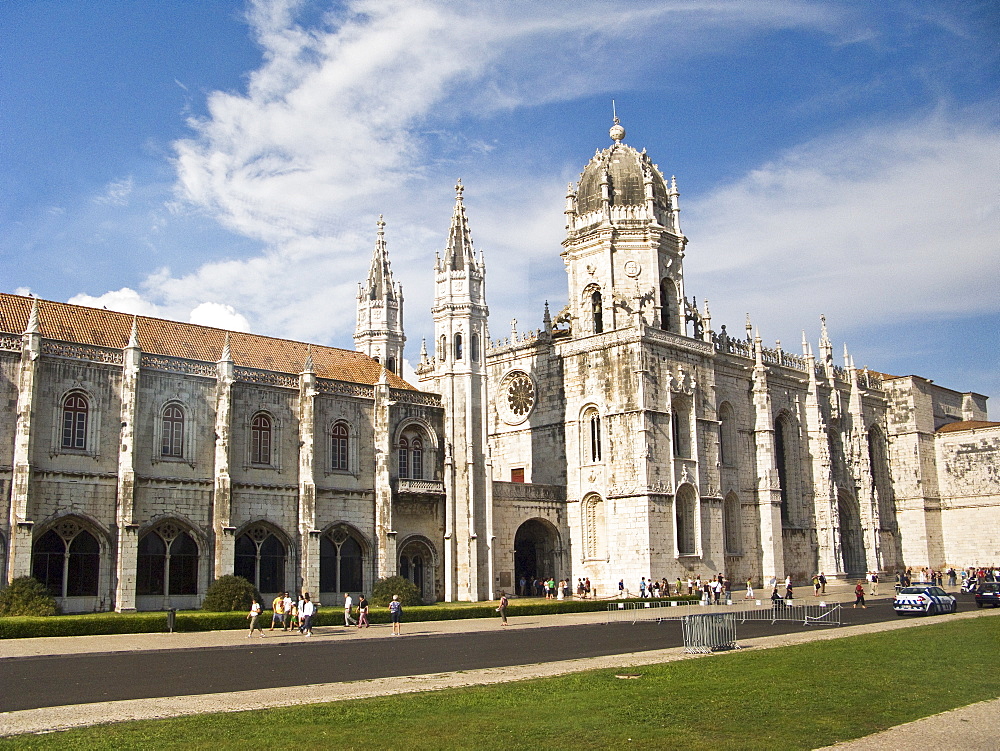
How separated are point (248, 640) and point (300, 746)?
1831cm

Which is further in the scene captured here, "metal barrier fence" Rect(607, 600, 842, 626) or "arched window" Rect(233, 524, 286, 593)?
"arched window" Rect(233, 524, 286, 593)

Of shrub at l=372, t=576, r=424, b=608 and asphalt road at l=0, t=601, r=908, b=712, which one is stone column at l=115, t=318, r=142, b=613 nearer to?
asphalt road at l=0, t=601, r=908, b=712

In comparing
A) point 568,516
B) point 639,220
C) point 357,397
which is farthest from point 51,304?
point 639,220

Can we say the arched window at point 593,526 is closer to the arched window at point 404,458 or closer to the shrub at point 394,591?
the arched window at point 404,458

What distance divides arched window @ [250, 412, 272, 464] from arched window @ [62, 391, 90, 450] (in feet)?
22.8

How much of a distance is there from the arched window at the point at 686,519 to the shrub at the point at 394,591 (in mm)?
17233

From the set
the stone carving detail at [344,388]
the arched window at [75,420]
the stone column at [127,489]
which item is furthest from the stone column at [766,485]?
the arched window at [75,420]

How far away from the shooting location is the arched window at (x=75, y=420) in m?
37.6

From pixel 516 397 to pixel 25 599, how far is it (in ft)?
105

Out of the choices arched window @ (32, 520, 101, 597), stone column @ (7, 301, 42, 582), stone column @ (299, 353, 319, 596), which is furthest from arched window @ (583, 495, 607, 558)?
stone column @ (7, 301, 42, 582)

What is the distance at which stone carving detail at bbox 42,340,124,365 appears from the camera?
37344 mm

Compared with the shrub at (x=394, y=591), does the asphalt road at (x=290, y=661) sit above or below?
below

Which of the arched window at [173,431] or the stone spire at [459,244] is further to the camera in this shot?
the stone spire at [459,244]

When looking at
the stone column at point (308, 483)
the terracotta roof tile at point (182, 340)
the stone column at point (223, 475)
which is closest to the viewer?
the stone column at point (223, 475)
